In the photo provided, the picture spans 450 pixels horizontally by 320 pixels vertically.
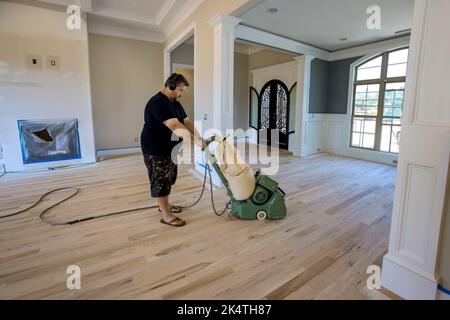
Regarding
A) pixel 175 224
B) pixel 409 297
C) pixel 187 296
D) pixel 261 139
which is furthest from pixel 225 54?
pixel 261 139

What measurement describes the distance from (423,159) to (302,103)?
4607 mm

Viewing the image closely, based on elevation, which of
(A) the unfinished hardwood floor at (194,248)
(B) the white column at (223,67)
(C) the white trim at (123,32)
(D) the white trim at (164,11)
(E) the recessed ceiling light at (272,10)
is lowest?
(A) the unfinished hardwood floor at (194,248)

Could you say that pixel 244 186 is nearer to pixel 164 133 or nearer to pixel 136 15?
pixel 164 133

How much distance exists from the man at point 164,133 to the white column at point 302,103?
4.06 m

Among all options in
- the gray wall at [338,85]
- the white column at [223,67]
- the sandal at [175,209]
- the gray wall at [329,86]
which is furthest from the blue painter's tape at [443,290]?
the gray wall at [338,85]

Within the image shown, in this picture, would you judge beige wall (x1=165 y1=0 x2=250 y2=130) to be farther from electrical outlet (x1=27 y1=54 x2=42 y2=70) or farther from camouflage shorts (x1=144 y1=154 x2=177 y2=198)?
electrical outlet (x1=27 y1=54 x2=42 y2=70)

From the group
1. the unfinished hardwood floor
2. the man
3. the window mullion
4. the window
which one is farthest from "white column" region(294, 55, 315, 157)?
the man

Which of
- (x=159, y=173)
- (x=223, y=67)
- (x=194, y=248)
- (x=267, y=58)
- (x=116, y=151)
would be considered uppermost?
(x=267, y=58)

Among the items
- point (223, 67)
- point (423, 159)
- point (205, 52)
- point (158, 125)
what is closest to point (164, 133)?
point (158, 125)

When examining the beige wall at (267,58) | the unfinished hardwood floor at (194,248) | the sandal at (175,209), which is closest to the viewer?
the unfinished hardwood floor at (194,248)

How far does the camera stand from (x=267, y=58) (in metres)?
6.96

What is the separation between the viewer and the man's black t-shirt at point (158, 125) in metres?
2.10

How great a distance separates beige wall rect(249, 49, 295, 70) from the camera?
6466 millimetres

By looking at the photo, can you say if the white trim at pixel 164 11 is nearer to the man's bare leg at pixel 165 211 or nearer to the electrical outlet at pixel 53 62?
the electrical outlet at pixel 53 62
